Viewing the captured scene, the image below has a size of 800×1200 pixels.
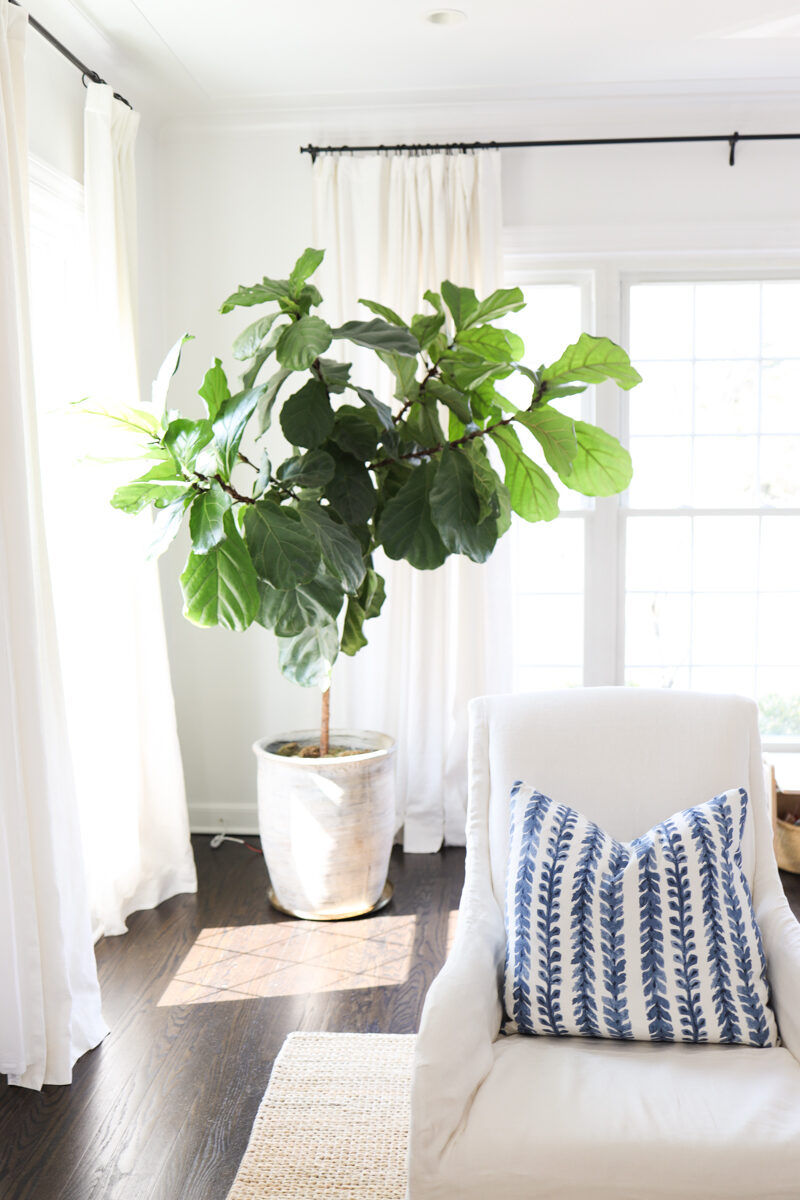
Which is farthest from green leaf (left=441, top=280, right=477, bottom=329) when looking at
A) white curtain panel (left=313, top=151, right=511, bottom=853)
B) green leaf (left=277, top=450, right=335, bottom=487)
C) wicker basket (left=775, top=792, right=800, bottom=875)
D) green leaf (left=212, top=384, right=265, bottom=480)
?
wicker basket (left=775, top=792, right=800, bottom=875)

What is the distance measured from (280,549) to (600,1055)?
121 centimetres

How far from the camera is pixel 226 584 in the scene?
2.31m

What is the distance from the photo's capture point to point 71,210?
3.03 meters

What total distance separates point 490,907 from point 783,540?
8.32 ft

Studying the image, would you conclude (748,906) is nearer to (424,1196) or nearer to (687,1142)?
(687,1142)

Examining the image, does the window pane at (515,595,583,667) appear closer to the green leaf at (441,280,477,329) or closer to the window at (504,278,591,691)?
the window at (504,278,591,691)

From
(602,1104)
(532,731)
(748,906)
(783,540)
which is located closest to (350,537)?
(532,731)

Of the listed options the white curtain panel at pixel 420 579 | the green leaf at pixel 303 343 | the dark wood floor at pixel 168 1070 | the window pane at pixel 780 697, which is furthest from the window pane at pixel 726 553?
the green leaf at pixel 303 343

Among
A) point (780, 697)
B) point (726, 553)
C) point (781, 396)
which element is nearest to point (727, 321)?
point (781, 396)

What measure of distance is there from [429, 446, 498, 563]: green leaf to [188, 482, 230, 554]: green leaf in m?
0.50

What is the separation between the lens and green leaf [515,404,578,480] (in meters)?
2.30

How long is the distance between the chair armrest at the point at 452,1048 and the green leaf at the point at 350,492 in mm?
1186

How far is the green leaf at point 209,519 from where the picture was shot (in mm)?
2236

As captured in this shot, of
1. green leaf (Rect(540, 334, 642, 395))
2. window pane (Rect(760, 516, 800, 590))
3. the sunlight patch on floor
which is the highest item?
green leaf (Rect(540, 334, 642, 395))
